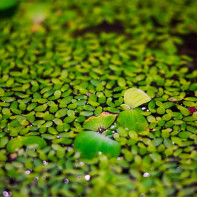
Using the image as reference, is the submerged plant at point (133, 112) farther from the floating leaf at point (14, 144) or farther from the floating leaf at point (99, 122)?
the floating leaf at point (14, 144)

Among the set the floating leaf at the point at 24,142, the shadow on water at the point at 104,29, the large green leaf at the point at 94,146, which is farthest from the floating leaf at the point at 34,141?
the shadow on water at the point at 104,29

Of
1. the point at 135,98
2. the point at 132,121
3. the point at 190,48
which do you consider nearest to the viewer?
the point at 132,121

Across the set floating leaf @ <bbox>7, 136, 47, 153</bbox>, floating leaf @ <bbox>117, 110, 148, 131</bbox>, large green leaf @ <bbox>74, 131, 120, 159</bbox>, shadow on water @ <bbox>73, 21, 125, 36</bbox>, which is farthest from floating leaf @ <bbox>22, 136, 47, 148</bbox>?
shadow on water @ <bbox>73, 21, 125, 36</bbox>

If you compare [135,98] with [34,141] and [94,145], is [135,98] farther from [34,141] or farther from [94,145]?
[34,141]

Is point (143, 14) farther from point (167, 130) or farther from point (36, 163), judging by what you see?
point (36, 163)

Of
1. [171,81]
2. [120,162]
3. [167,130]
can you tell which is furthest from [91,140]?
[171,81]

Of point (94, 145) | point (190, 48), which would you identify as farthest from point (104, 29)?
point (94, 145)
